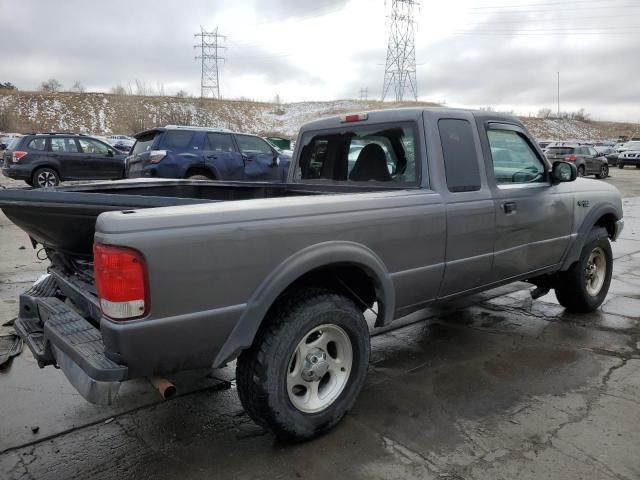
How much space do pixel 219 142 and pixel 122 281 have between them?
937 cm

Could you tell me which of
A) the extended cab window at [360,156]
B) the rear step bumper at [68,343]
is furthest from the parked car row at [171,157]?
the rear step bumper at [68,343]

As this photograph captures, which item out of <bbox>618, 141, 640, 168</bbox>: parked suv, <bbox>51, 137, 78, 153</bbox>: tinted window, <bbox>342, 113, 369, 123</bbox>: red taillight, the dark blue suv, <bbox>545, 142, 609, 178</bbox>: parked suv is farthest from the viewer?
<bbox>618, 141, 640, 168</bbox>: parked suv

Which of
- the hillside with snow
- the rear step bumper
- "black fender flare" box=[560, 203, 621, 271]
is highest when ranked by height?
the hillside with snow

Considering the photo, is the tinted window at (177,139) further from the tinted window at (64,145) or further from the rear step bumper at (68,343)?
the rear step bumper at (68,343)

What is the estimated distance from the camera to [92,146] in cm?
1602

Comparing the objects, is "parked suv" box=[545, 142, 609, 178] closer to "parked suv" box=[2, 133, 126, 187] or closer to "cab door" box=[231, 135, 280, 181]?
"cab door" box=[231, 135, 280, 181]

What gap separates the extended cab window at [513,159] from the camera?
3996 millimetres

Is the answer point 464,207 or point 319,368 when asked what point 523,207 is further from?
point 319,368

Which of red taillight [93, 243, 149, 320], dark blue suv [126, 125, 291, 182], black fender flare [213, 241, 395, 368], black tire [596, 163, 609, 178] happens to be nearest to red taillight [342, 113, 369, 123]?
black fender flare [213, 241, 395, 368]

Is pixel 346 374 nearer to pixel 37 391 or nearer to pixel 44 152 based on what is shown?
pixel 37 391

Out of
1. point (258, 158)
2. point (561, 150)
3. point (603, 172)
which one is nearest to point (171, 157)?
point (258, 158)

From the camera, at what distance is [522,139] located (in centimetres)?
436

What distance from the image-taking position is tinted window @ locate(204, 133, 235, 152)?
35.9 feet

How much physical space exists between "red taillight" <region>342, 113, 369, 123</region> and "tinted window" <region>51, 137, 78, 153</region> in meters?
13.9
